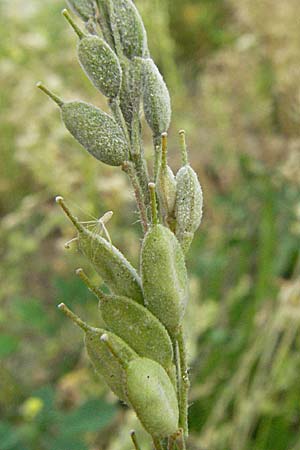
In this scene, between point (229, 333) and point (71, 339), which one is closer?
point (229, 333)

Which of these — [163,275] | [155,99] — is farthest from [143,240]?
[155,99]

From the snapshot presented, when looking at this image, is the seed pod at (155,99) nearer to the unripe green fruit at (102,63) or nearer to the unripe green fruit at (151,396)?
the unripe green fruit at (102,63)

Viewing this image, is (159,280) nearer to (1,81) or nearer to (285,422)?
(285,422)

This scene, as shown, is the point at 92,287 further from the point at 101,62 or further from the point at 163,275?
the point at 101,62

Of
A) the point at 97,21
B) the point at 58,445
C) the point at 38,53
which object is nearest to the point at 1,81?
the point at 38,53

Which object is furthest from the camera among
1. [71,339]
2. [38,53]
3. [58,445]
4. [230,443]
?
[38,53]

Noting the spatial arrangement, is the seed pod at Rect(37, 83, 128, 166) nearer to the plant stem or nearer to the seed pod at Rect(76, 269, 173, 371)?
the plant stem

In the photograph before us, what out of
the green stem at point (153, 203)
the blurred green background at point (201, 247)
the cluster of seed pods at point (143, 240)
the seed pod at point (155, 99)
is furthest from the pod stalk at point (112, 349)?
the blurred green background at point (201, 247)
